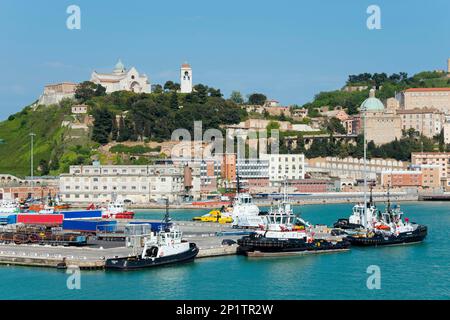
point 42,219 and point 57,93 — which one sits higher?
point 57,93

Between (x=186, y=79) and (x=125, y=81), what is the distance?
16.8 feet

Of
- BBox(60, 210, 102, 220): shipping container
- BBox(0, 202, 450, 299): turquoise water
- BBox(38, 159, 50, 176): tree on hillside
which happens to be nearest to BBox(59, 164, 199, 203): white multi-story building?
BBox(38, 159, 50, 176): tree on hillside

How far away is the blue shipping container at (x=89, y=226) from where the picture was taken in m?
29.4

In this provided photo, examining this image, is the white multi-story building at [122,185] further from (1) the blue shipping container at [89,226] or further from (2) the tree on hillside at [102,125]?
(1) the blue shipping container at [89,226]

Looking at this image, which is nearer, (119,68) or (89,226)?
(89,226)

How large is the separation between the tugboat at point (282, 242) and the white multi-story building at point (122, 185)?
26113mm

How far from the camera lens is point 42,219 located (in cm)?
3241

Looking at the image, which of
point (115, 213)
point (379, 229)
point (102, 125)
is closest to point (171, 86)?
point (102, 125)

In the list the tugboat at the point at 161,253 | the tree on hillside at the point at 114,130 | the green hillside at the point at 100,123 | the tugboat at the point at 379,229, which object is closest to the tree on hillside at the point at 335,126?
the green hillside at the point at 100,123

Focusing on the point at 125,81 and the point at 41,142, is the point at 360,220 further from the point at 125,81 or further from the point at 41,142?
the point at 125,81

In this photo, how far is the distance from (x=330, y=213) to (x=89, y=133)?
25845mm

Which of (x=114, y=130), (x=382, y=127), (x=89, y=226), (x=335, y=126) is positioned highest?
(x=335, y=126)

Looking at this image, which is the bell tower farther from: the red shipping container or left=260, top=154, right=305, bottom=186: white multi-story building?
the red shipping container
